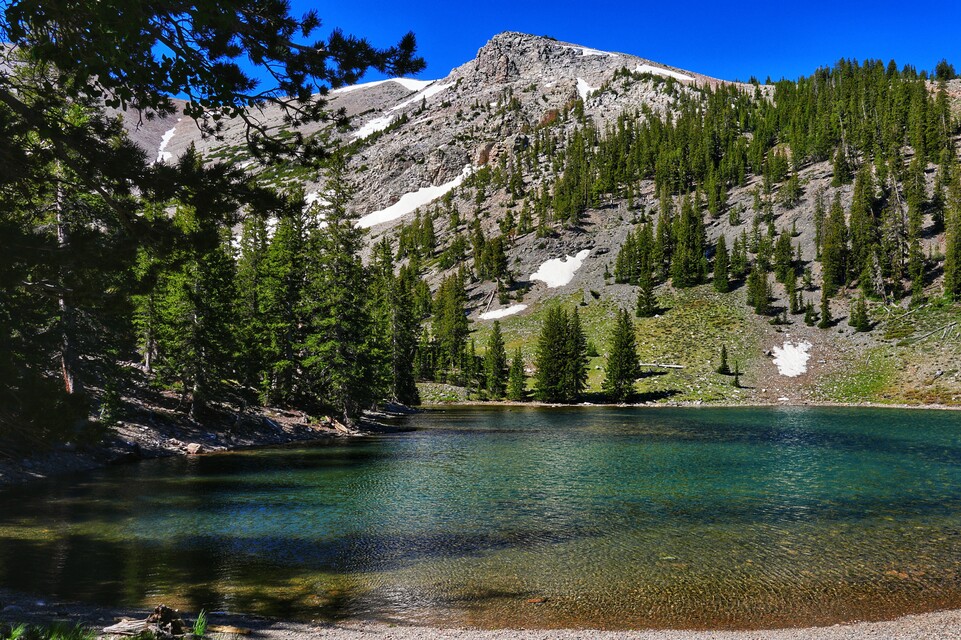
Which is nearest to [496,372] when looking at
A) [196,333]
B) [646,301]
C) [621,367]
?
[621,367]

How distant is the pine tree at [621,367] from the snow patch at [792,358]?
880 inches

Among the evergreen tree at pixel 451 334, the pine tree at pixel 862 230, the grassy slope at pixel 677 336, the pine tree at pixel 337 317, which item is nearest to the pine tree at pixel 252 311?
the pine tree at pixel 337 317

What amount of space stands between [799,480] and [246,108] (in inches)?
1108

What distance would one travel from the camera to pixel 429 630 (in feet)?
36.2

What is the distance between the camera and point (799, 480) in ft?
87.5

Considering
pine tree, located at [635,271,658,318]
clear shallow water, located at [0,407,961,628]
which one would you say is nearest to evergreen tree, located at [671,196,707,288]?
pine tree, located at [635,271,658,318]

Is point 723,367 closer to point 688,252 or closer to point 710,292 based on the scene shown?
point 710,292

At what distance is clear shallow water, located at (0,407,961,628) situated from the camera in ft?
41.1

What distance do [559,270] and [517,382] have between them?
48936mm

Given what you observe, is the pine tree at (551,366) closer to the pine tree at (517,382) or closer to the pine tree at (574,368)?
the pine tree at (574,368)

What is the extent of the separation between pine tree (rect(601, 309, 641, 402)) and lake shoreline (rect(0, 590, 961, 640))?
7689cm

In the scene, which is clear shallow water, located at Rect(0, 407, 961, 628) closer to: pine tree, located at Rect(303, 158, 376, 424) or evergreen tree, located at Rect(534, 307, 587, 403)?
pine tree, located at Rect(303, 158, 376, 424)

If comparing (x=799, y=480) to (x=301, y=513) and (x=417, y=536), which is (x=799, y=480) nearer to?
(x=417, y=536)

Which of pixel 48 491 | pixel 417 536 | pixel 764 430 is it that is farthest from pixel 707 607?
pixel 764 430
